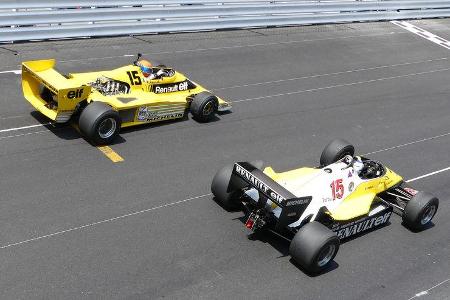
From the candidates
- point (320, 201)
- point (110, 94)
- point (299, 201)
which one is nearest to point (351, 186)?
point (320, 201)

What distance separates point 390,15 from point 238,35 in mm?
9789

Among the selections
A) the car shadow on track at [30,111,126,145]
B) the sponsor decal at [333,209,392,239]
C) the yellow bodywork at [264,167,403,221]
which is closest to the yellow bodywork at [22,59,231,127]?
the car shadow on track at [30,111,126,145]

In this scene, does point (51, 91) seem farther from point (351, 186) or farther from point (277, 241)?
point (351, 186)

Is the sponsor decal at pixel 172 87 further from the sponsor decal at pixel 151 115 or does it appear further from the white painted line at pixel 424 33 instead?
the white painted line at pixel 424 33

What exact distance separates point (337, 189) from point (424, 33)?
19573 mm

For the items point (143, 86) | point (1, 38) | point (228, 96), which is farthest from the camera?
point (1, 38)

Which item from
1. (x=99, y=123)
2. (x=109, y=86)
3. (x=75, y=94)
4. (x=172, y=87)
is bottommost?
(x=99, y=123)

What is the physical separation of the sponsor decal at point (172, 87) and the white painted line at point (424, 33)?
1541 cm

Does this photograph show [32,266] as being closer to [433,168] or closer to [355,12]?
[433,168]

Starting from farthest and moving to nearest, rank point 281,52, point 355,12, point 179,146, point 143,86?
point 355,12 → point 281,52 → point 143,86 → point 179,146

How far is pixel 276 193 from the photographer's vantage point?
9164mm

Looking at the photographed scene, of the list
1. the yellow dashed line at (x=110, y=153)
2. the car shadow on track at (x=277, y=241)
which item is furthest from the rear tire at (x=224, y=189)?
the yellow dashed line at (x=110, y=153)

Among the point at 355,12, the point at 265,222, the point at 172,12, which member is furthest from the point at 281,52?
the point at 265,222

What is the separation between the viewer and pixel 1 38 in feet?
57.9
